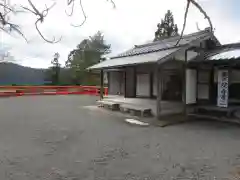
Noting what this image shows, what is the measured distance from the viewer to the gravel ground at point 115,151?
15.1 ft

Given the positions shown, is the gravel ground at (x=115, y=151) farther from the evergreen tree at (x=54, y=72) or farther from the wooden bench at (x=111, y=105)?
the evergreen tree at (x=54, y=72)

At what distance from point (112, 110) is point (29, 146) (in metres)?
6.67

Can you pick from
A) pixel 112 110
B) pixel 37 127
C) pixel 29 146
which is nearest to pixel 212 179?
pixel 29 146

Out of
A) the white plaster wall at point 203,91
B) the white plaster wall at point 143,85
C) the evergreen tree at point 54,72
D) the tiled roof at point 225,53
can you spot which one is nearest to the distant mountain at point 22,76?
the evergreen tree at point 54,72

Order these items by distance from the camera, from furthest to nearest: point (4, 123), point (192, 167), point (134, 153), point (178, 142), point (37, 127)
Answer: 1. point (4, 123)
2. point (37, 127)
3. point (178, 142)
4. point (134, 153)
5. point (192, 167)

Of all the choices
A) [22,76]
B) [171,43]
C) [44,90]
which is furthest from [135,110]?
[22,76]

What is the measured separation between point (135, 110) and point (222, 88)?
11.7 ft

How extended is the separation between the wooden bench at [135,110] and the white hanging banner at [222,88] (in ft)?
9.09

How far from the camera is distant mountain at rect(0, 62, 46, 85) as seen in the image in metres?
29.3

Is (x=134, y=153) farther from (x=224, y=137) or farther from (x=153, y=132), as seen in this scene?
(x=224, y=137)

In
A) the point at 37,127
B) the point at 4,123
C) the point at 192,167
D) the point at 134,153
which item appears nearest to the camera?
the point at 192,167

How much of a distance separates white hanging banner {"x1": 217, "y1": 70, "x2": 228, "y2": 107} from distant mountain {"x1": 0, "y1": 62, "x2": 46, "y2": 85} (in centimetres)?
2422

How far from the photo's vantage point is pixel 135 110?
37.0 feet

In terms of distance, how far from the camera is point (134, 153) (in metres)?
5.80
